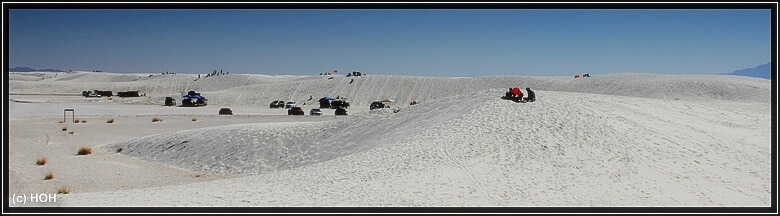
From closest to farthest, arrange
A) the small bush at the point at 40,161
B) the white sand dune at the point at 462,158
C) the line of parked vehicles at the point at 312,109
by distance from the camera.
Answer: the white sand dune at the point at 462,158, the small bush at the point at 40,161, the line of parked vehicles at the point at 312,109

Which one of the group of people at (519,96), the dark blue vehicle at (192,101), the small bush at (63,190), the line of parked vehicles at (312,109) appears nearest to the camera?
the small bush at (63,190)

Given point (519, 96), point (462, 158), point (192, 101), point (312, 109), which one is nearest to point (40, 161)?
point (462, 158)

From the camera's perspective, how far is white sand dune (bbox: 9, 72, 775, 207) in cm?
1271

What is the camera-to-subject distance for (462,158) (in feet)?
53.3

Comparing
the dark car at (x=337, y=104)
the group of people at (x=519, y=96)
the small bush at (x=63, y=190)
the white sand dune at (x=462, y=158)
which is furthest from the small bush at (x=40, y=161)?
the dark car at (x=337, y=104)

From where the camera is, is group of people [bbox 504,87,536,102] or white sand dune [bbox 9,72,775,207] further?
group of people [bbox 504,87,536,102]

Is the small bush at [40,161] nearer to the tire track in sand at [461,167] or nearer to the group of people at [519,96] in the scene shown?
the tire track in sand at [461,167]

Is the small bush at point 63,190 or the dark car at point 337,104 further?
the dark car at point 337,104

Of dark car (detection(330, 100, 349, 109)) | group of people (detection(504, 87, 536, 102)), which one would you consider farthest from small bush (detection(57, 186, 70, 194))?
dark car (detection(330, 100, 349, 109))

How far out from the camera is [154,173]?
22.5 m

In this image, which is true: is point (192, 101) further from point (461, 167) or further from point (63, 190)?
point (461, 167)

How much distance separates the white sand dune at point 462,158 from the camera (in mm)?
12711

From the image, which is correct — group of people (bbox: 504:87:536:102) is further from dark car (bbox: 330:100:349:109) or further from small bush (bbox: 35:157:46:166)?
dark car (bbox: 330:100:349:109)

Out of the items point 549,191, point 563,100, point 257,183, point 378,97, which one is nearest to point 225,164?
point 257,183
